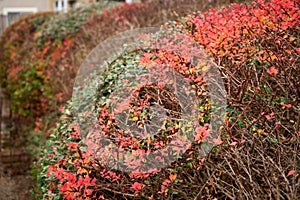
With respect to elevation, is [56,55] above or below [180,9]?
below

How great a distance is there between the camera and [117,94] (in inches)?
192

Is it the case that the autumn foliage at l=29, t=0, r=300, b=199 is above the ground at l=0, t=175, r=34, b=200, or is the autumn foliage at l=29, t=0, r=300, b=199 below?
above

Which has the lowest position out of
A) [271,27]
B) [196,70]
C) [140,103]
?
[140,103]

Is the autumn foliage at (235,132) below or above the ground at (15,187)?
above

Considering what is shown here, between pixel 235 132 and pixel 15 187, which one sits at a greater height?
pixel 235 132

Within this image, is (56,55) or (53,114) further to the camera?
(56,55)

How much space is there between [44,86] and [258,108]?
5803mm

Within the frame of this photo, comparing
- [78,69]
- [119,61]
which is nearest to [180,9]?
[78,69]

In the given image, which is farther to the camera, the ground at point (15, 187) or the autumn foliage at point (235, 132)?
the ground at point (15, 187)

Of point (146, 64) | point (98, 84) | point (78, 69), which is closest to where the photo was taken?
point (146, 64)

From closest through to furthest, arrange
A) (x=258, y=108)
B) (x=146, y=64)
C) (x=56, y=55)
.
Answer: (x=258, y=108), (x=146, y=64), (x=56, y=55)

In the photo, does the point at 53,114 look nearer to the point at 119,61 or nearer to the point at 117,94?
the point at 119,61

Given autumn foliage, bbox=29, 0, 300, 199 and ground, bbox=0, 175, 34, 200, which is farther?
ground, bbox=0, 175, 34, 200

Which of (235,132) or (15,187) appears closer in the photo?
(235,132)
